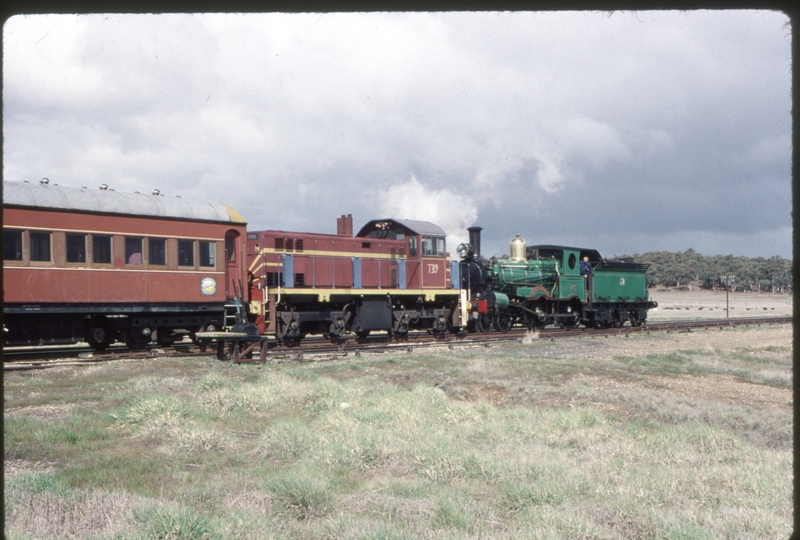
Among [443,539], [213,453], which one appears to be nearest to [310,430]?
[213,453]

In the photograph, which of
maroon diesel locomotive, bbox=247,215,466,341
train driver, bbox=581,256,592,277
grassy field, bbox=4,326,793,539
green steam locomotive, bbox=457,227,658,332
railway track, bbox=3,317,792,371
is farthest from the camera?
train driver, bbox=581,256,592,277

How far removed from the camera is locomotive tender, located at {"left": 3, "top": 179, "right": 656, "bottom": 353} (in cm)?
1741

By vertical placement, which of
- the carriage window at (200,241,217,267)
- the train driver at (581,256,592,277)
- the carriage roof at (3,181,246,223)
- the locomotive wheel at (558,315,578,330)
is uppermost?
the carriage roof at (3,181,246,223)

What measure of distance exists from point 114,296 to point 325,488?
13.4 meters

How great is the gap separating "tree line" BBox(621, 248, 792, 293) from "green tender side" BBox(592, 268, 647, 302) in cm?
7011

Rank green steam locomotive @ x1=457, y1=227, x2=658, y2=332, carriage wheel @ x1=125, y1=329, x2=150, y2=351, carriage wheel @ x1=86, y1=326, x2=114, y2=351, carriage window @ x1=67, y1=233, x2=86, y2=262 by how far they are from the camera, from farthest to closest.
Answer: green steam locomotive @ x1=457, y1=227, x2=658, y2=332, carriage wheel @ x1=125, y1=329, x2=150, y2=351, carriage wheel @ x1=86, y1=326, x2=114, y2=351, carriage window @ x1=67, y1=233, x2=86, y2=262

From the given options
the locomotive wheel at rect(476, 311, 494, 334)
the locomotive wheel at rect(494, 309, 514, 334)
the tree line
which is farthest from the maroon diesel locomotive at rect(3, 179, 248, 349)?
the tree line

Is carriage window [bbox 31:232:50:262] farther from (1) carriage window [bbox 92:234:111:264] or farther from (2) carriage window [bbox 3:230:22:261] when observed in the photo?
(1) carriage window [bbox 92:234:111:264]

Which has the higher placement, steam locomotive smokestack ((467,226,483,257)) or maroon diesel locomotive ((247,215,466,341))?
steam locomotive smokestack ((467,226,483,257))

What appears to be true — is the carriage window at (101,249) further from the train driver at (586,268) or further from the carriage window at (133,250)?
the train driver at (586,268)

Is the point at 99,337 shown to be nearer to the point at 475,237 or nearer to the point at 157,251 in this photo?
the point at 157,251

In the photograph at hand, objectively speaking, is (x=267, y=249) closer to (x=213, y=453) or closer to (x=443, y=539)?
(x=213, y=453)

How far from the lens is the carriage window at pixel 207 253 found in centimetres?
2014

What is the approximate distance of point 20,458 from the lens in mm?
8516
